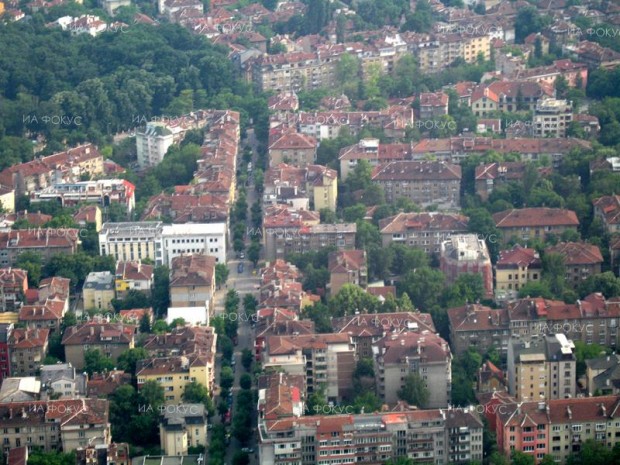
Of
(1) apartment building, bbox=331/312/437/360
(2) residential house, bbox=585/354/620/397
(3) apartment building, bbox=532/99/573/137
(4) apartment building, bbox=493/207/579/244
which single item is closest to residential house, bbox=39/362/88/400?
(1) apartment building, bbox=331/312/437/360

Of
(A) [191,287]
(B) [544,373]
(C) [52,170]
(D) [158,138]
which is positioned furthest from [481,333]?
(D) [158,138]

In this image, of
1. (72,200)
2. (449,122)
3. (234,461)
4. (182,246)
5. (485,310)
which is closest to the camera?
(234,461)

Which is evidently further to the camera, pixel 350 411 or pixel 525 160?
pixel 525 160

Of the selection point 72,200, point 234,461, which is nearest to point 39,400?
point 234,461

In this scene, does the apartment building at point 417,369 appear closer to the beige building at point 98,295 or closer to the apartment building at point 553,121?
the beige building at point 98,295

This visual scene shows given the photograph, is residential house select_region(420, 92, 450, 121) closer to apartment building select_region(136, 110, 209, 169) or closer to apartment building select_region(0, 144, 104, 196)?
apartment building select_region(136, 110, 209, 169)

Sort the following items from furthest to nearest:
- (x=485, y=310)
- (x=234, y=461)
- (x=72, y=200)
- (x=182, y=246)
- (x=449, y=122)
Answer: (x=449, y=122), (x=72, y=200), (x=182, y=246), (x=485, y=310), (x=234, y=461)

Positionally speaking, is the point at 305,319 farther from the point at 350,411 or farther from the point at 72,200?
the point at 72,200

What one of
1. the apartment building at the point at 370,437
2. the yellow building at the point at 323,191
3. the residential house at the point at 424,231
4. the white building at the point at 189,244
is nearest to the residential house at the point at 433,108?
the yellow building at the point at 323,191
